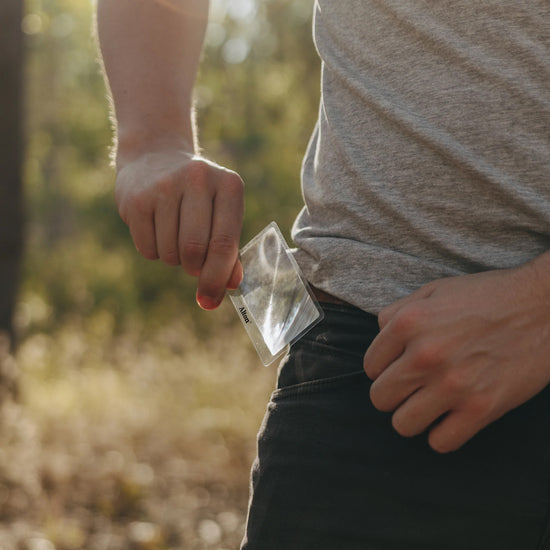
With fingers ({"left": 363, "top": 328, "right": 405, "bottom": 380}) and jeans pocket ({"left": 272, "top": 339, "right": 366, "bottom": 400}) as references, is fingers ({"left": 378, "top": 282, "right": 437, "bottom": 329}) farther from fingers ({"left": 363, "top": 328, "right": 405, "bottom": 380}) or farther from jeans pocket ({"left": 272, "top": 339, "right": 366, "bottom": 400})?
jeans pocket ({"left": 272, "top": 339, "right": 366, "bottom": 400})

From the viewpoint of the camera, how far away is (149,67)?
1278 mm

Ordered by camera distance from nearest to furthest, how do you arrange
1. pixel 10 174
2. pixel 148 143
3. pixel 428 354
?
pixel 428 354 < pixel 148 143 < pixel 10 174

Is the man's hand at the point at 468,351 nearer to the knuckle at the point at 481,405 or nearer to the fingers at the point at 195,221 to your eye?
the knuckle at the point at 481,405

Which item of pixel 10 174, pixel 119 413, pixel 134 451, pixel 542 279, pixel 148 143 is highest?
pixel 542 279

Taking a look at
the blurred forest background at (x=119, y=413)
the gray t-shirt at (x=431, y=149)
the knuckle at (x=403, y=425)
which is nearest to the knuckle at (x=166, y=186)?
the gray t-shirt at (x=431, y=149)

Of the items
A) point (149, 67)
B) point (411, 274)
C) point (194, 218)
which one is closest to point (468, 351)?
point (411, 274)

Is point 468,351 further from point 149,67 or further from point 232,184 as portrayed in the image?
point 149,67

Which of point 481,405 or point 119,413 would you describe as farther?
point 119,413

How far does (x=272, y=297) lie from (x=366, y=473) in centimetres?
32

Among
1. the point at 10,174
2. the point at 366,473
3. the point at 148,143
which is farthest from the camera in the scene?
the point at 10,174

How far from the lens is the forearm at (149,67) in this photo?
1247mm

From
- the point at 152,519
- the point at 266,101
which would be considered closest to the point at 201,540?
the point at 152,519

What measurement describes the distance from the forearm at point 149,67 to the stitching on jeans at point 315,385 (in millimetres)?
475

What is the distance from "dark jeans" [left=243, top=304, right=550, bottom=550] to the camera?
3.15 feet
